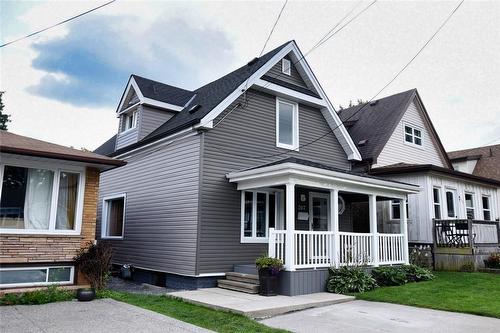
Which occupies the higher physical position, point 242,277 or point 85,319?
point 242,277

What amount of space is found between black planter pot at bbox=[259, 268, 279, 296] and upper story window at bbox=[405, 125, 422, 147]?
38.9ft

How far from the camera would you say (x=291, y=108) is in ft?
44.8

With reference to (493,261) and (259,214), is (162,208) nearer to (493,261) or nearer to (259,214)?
(259,214)

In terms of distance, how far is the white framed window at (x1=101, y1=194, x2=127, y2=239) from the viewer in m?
15.0

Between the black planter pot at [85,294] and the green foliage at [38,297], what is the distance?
30 centimetres

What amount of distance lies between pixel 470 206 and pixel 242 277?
448 inches

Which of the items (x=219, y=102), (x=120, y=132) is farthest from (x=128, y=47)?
(x=219, y=102)

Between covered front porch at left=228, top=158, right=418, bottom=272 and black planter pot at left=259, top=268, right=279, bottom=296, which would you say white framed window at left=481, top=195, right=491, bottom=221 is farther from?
black planter pot at left=259, top=268, right=279, bottom=296

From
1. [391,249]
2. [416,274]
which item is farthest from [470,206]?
[416,274]

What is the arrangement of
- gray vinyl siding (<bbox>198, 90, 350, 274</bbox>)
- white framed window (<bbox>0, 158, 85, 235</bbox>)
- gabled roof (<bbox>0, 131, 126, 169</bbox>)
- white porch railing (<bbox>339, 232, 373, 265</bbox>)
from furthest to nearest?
white porch railing (<bbox>339, 232, 373, 265</bbox>) < gray vinyl siding (<bbox>198, 90, 350, 274</bbox>) < white framed window (<bbox>0, 158, 85, 235</bbox>) < gabled roof (<bbox>0, 131, 126, 169</bbox>)

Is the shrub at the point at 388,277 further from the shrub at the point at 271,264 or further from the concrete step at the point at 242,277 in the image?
the concrete step at the point at 242,277

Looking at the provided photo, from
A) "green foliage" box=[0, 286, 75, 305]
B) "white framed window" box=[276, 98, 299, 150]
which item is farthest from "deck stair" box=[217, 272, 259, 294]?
"white framed window" box=[276, 98, 299, 150]

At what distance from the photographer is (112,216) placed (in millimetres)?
15453

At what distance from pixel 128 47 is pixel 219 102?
Answer: 221 inches
